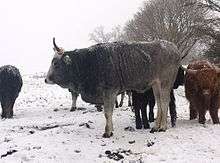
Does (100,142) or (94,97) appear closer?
(100,142)

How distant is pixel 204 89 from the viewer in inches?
551

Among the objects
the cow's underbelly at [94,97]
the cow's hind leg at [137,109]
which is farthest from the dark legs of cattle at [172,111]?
the cow's underbelly at [94,97]

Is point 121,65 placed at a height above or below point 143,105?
above

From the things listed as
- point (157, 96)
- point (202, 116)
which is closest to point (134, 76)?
point (157, 96)

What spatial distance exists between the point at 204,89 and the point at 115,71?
272cm

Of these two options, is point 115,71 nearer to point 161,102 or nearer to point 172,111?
point 161,102

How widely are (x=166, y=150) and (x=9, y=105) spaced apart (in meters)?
9.09

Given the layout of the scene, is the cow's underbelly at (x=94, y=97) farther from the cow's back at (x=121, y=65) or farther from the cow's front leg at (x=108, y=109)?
the cow's front leg at (x=108, y=109)

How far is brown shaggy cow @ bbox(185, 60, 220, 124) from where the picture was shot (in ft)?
45.9

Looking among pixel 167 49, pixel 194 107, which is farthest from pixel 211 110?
pixel 167 49

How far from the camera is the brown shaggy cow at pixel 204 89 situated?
551 inches

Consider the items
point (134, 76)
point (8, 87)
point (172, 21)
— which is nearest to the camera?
point (134, 76)

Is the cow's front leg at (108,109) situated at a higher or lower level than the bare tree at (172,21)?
lower

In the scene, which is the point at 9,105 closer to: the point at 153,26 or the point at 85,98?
the point at 85,98
